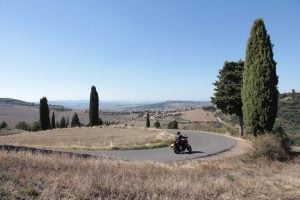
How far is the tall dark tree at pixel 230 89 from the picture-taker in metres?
43.9

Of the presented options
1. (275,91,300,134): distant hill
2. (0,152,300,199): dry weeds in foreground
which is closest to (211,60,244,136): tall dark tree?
(275,91,300,134): distant hill

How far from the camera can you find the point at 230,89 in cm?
4412

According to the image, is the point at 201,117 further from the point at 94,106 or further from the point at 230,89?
the point at 230,89

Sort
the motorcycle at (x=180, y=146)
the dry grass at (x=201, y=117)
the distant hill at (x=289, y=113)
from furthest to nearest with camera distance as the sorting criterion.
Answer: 1. the dry grass at (x=201, y=117)
2. the distant hill at (x=289, y=113)
3. the motorcycle at (x=180, y=146)

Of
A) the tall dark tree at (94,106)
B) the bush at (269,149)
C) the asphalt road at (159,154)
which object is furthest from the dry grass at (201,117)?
the bush at (269,149)

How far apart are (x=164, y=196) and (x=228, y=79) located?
38.7 metres

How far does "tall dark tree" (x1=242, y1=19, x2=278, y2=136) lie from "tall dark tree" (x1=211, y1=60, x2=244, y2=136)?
13442mm

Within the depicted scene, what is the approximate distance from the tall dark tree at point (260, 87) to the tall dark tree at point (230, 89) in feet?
44.1

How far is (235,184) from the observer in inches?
389

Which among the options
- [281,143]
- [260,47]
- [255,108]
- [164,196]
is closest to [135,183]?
[164,196]

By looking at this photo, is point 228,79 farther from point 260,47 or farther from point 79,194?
point 79,194

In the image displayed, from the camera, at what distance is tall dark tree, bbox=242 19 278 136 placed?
1134 inches

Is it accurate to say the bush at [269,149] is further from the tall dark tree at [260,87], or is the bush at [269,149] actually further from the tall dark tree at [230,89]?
the tall dark tree at [230,89]

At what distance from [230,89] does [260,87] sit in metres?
15.2
